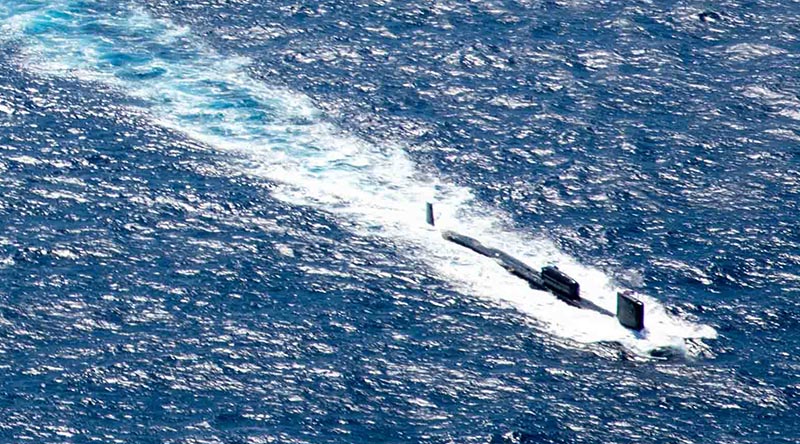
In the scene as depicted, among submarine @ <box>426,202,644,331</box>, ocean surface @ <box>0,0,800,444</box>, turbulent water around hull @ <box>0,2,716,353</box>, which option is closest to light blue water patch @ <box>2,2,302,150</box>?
turbulent water around hull @ <box>0,2,716,353</box>

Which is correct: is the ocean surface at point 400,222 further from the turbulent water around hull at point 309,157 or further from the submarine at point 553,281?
the submarine at point 553,281

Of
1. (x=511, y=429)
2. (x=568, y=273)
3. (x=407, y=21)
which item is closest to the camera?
(x=511, y=429)

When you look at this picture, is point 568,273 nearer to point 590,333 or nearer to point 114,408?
point 590,333

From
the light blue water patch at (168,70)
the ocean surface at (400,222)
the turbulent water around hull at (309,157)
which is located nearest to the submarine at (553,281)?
the turbulent water around hull at (309,157)

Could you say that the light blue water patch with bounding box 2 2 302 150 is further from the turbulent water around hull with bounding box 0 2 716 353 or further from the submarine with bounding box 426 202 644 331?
the submarine with bounding box 426 202 644 331

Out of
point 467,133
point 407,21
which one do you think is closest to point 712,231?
point 467,133

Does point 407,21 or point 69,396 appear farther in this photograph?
point 407,21

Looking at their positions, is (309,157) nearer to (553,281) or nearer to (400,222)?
(400,222)

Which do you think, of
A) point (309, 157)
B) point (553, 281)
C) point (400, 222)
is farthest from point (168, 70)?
point (553, 281)
